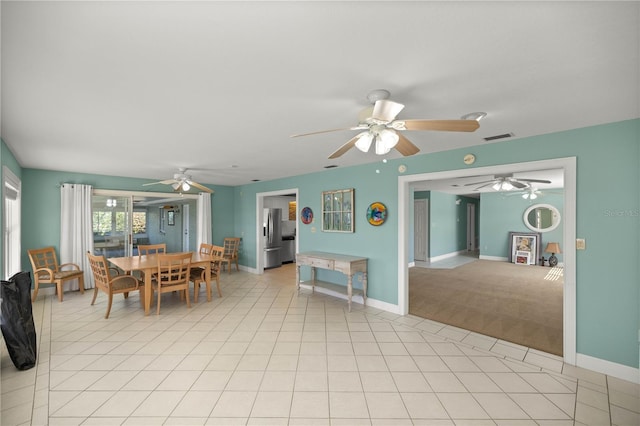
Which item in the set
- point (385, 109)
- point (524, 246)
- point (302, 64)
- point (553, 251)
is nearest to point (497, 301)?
point (385, 109)

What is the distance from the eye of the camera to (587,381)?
239 centimetres

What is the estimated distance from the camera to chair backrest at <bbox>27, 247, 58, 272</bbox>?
→ 4.60 m

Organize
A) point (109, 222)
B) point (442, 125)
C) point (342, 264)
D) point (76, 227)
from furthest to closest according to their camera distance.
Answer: point (109, 222), point (76, 227), point (342, 264), point (442, 125)

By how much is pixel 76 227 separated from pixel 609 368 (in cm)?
781

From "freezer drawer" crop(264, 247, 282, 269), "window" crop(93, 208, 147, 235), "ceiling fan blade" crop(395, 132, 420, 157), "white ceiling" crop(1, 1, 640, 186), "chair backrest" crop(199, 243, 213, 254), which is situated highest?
"white ceiling" crop(1, 1, 640, 186)

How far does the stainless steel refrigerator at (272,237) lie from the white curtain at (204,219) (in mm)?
1379

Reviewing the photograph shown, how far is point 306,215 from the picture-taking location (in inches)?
216

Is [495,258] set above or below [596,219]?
below

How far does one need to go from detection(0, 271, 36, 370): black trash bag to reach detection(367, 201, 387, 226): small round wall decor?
13.6 ft

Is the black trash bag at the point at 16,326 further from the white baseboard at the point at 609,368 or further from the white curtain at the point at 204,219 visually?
the white baseboard at the point at 609,368

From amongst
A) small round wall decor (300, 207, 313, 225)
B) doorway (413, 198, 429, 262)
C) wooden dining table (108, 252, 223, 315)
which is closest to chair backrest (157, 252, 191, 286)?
wooden dining table (108, 252, 223, 315)

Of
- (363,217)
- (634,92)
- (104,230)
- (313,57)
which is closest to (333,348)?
(363,217)

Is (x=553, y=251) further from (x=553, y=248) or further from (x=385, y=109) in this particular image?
(x=385, y=109)

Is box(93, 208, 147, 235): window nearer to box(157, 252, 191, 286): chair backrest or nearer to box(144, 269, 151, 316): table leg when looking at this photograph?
box(157, 252, 191, 286): chair backrest
